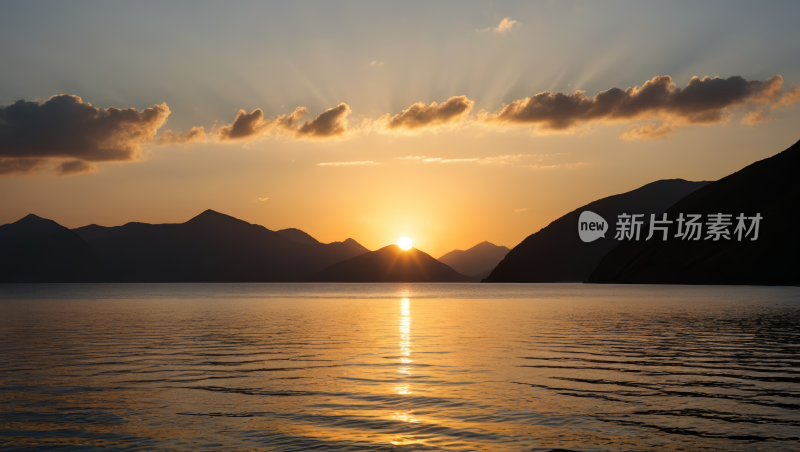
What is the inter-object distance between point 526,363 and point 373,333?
23278 millimetres

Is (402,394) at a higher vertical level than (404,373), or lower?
higher

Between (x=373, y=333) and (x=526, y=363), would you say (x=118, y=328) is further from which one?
(x=526, y=363)

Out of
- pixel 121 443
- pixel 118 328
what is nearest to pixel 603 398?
pixel 121 443


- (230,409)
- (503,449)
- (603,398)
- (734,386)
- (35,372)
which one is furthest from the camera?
(35,372)

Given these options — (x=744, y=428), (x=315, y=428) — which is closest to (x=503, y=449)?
(x=315, y=428)

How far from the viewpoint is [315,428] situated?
57.3ft

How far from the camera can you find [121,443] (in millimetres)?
16031

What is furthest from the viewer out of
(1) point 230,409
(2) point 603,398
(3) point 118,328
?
(3) point 118,328

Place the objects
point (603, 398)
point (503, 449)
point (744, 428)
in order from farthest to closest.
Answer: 1. point (603, 398)
2. point (744, 428)
3. point (503, 449)

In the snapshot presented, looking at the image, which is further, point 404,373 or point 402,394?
point 404,373

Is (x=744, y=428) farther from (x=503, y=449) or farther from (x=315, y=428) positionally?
(x=315, y=428)

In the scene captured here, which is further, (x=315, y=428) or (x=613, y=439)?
(x=315, y=428)

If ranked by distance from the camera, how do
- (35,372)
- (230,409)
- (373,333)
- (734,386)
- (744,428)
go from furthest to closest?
(373,333), (35,372), (734,386), (230,409), (744,428)

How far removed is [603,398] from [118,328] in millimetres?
51028
